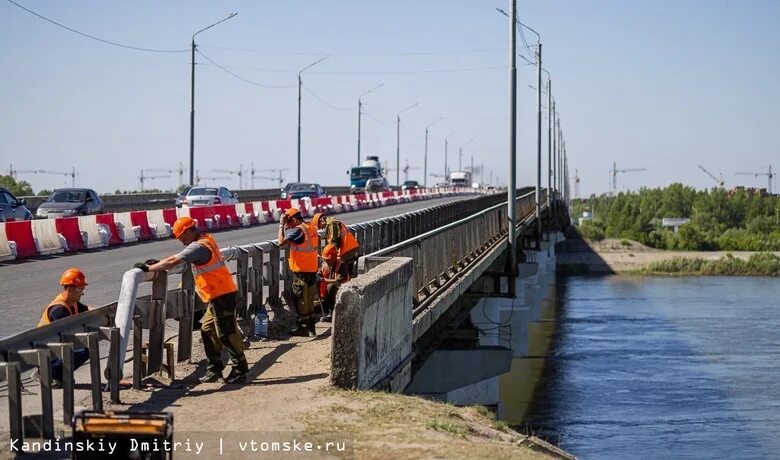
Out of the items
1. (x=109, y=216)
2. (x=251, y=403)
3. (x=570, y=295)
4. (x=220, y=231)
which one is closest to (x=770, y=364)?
(x=220, y=231)

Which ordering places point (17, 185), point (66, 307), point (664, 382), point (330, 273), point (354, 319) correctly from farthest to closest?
point (17, 185) → point (664, 382) → point (330, 273) → point (66, 307) → point (354, 319)

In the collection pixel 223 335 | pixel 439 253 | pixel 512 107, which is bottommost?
pixel 223 335

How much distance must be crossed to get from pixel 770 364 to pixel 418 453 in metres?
49.1

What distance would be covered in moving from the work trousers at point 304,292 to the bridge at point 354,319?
0.84 m

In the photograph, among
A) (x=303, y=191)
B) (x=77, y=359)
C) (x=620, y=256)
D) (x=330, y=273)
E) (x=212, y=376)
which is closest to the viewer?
(x=77, y=359)

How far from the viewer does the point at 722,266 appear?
139875 mm

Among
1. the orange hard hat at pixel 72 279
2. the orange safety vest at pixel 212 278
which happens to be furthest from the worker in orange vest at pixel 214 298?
the orange hard hat at pixel 72 279

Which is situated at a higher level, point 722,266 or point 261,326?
point 261,326

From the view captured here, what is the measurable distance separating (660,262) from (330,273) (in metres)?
125

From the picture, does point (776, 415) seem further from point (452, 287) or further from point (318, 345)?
point (318, 345)

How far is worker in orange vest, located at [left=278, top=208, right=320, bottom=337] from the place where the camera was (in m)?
16.8

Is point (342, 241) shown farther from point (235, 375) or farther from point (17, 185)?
point (17, 185)

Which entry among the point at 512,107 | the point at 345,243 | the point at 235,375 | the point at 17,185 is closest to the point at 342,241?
the point at 345,243

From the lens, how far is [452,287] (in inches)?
866
